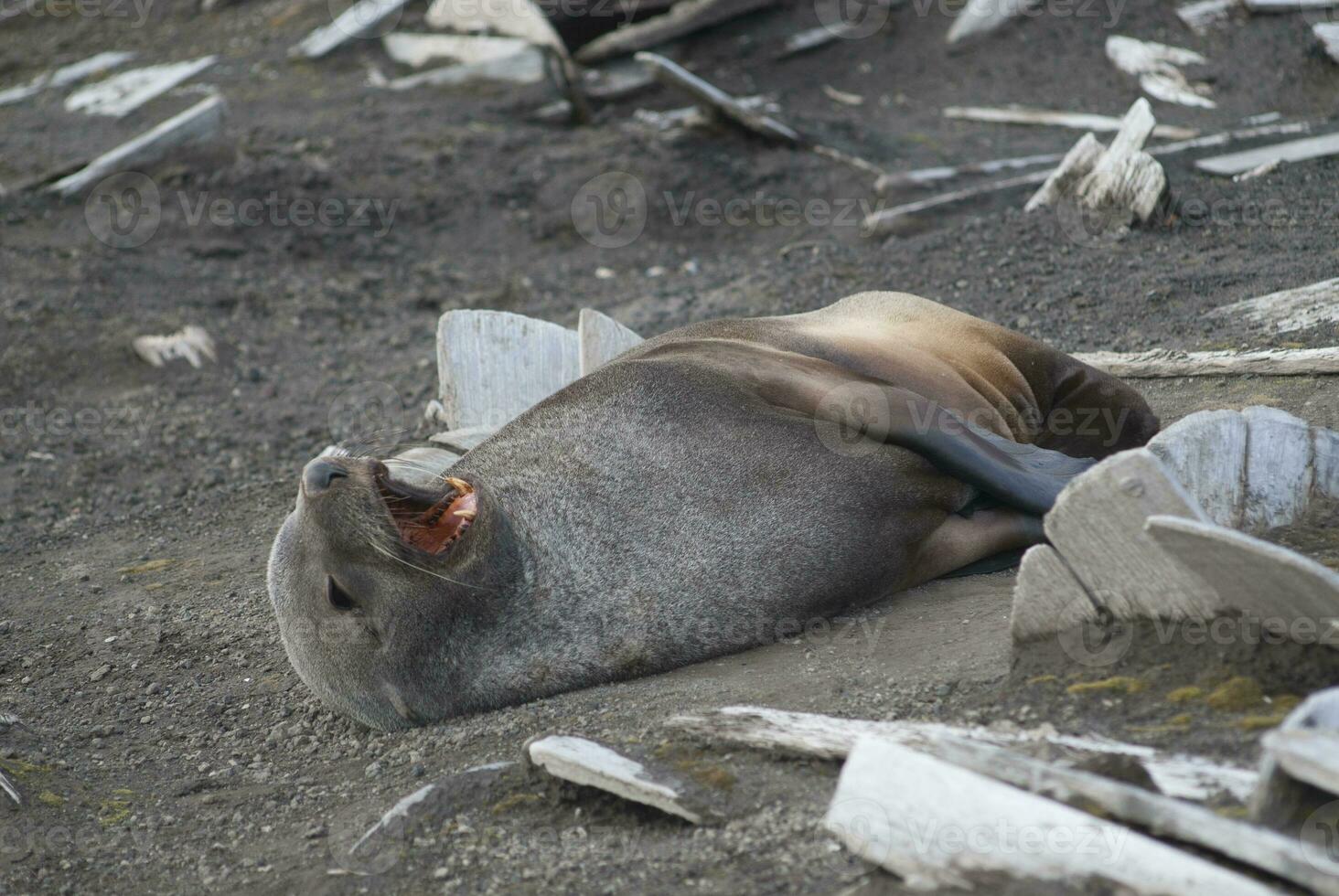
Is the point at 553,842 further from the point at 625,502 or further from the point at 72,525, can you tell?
the point at 72,525

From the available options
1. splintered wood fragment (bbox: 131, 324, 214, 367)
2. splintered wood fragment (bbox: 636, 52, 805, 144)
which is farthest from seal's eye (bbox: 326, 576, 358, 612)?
splintered wood fragment (bbox: 636, 52, 805, 144)

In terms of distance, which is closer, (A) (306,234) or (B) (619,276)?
(B) (619,276)

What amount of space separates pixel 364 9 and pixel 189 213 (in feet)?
12.0

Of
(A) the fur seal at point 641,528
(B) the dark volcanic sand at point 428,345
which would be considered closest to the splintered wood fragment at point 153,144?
(B) the dark volcanic sand at point 428,345

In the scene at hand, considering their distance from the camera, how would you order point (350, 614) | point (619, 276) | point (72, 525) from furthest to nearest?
1. point (619, 276)
2. point (72, 525)
3. point (350, 614)

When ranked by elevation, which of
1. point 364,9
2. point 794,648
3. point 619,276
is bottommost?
point 619,276

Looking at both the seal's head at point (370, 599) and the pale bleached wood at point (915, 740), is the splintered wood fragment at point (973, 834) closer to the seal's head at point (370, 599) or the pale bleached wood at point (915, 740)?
the pale bleached wood at point (915, 740)

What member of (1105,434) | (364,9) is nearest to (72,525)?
(1105,434)

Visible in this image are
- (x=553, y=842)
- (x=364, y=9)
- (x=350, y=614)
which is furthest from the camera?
(x=364, y=9)

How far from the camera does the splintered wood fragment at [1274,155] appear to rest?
796 centimetres

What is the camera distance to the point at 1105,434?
5082mm

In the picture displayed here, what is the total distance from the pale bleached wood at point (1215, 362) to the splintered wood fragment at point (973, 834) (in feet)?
11.0

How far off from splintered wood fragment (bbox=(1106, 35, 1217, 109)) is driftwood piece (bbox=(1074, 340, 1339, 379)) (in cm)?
613

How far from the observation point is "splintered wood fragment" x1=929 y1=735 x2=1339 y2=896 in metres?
1.80
